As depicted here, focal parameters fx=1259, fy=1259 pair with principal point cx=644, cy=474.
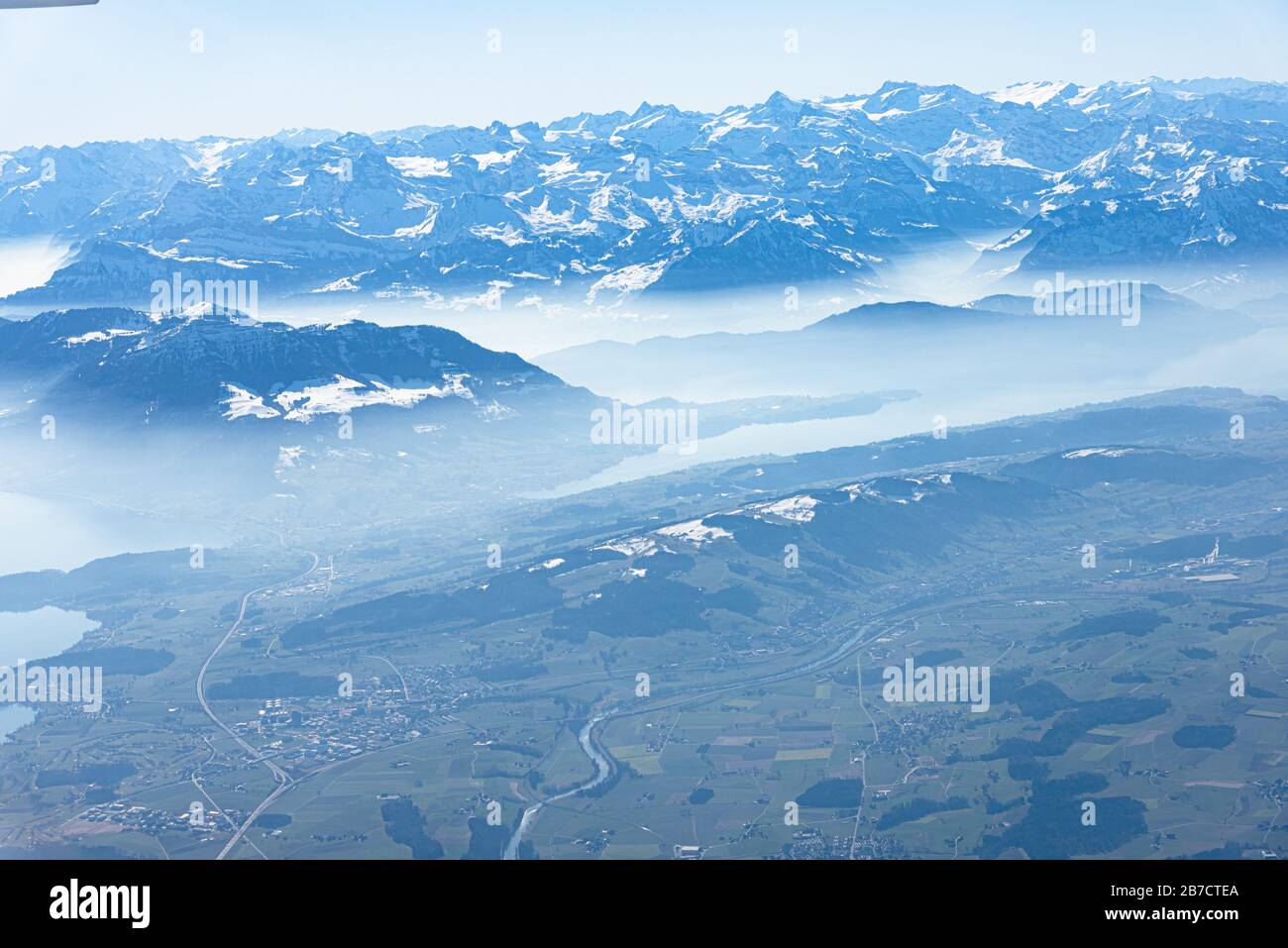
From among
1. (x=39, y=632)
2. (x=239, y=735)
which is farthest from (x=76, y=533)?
(x=239, y=735)

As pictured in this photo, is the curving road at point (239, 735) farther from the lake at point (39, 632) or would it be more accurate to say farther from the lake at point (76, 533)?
the lake at point (76, 533)

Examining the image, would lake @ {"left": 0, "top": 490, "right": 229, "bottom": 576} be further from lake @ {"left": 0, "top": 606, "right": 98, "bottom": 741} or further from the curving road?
the curving road

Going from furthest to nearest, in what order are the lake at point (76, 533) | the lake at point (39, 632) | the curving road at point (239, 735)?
the lake at point (76, 533) → the lake at point (39, 632) → the curving road at point (239, 735)

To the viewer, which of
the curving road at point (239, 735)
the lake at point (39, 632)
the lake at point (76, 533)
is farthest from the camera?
the lake at point (76, 533)

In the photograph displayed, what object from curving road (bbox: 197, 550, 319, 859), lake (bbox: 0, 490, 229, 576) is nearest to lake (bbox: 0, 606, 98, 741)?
curving road (bbox: 197, 550, 319, 859)

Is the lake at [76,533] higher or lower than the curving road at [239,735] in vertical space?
higher

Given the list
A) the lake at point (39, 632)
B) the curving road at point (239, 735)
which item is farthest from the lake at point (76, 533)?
the curving road at point (239, 735)

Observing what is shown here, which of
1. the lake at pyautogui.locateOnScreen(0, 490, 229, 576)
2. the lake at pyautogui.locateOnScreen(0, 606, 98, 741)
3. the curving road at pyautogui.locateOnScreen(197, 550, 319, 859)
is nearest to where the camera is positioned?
the curving road at pyautogui.locateOnScreen(197, 550, 319, 859)

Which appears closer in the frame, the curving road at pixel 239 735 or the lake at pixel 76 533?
the curving road at pixel 239 735

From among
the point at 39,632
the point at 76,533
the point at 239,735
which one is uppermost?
the point at 76,533

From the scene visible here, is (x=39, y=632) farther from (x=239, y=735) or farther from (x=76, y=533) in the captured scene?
(x=239, y=735)
